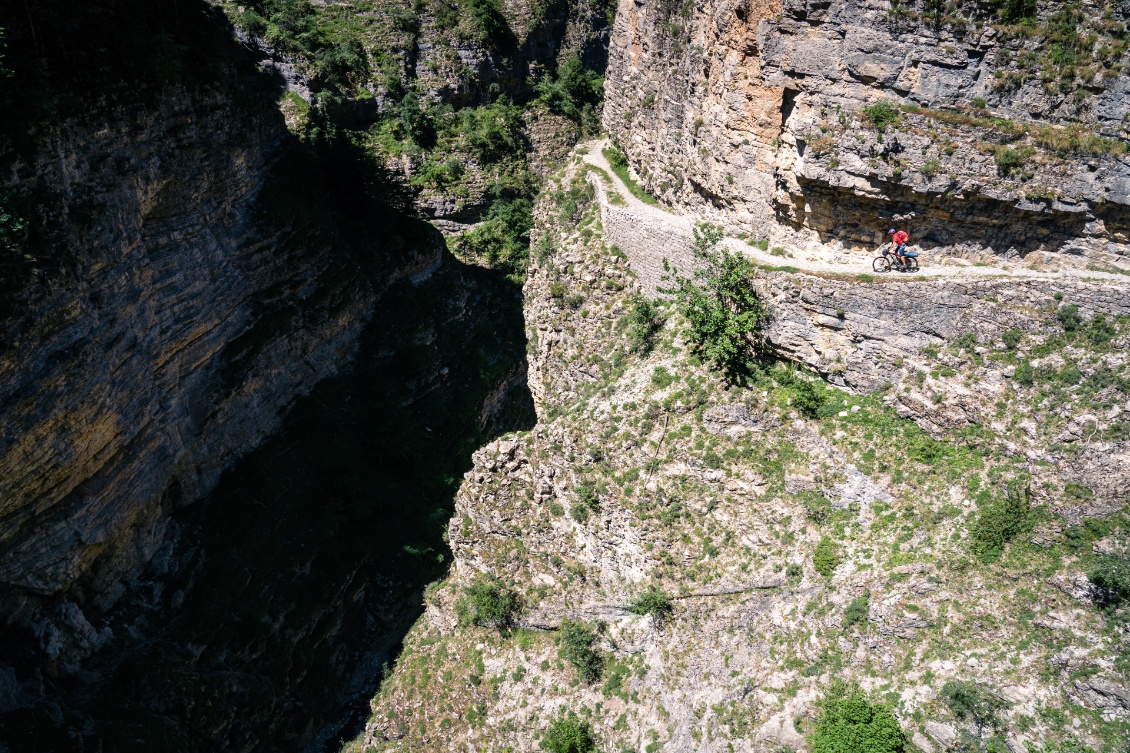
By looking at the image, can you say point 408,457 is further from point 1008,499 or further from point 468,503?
point 1008,499

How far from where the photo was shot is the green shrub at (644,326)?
1132 inches

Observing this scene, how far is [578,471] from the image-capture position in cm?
2705

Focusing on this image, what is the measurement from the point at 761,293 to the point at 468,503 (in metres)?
13.6

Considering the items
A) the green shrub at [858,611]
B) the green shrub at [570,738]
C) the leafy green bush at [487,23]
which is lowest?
the green shrub at [570,738]

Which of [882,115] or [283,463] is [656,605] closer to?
[283,463]

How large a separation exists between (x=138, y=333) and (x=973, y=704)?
2556cm

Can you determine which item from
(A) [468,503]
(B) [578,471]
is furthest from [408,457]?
(B) [578,471]

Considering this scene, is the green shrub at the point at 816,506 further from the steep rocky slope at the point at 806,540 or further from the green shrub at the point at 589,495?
the green shrub at the point at 589,495

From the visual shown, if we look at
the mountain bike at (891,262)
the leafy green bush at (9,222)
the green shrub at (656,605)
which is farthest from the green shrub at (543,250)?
the leafy green bush at (9,222)

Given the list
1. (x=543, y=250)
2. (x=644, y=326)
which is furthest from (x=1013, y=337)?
(x=543, y=250)

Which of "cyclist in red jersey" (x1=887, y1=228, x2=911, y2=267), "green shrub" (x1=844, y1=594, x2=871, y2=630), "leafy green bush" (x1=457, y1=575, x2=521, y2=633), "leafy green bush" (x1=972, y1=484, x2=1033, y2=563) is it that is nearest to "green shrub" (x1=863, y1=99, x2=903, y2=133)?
"cyclist in red jersey" (x1=887, y1=228, x2=911, y2=267)

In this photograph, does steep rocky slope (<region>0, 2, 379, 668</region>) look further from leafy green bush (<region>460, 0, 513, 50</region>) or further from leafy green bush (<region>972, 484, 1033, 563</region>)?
leafy green bush (<region>972, 484, 1033, 563</region>)

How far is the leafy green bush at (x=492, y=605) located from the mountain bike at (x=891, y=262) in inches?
669

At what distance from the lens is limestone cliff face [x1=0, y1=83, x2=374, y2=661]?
1953 cm
